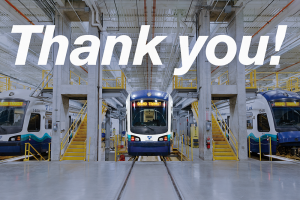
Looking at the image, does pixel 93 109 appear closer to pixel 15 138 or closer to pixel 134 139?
pixel 134 139

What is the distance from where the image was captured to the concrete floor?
589 centimetres

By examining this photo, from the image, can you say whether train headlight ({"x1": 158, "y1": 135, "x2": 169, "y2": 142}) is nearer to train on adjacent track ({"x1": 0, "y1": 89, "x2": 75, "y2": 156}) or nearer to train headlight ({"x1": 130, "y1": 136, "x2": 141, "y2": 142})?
train headlight ({"x1": 130, "y1": 136, "x2": 141, "y2": 142})

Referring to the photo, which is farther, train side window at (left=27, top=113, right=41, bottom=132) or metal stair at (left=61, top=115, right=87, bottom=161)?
train side window at (left=27, top=113, right=41, bottom=132)

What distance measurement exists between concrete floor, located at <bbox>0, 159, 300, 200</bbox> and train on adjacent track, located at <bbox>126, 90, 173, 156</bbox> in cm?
80

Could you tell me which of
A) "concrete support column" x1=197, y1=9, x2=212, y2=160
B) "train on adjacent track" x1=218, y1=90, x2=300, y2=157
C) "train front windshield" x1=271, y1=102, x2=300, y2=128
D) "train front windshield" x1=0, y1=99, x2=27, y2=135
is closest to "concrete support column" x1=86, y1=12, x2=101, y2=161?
"train front windshield" x1=0, y1=99, x2=27, y2=135

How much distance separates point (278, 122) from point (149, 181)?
8228 millimetres

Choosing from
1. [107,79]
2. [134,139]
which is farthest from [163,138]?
[107,79]

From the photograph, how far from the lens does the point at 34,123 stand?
44.3ft

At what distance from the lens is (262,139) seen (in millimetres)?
12742

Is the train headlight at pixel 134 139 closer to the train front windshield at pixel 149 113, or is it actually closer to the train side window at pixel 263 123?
the train front windshield at pixel 149 113

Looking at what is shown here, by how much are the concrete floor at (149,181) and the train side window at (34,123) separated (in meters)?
3.38

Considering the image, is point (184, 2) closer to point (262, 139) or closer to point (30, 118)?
point (262, 139)

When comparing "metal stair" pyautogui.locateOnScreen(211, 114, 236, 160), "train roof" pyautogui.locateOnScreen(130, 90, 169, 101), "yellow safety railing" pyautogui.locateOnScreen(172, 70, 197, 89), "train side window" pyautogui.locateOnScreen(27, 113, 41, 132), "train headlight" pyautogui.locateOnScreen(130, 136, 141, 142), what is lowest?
"metal stair" pyautogui.locateOnScreen(211, 114, 236, 160)

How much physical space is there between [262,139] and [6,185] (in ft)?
38.5
